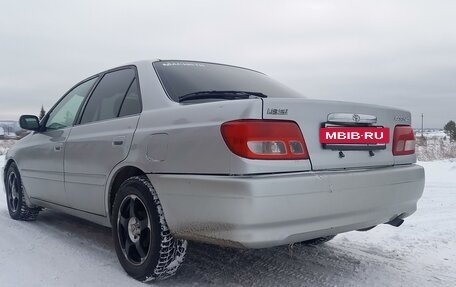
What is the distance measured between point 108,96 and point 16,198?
2247 millimetres

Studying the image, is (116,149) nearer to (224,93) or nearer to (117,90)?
(117,90)

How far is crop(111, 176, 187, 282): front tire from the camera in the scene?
8.86 ft

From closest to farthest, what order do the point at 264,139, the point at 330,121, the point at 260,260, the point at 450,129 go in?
1. the point at 264,139
2. the point at 330,121
3. the point at 260,260
4. the point at 450,129

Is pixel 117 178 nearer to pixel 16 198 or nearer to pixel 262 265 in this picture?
pixel 262 265

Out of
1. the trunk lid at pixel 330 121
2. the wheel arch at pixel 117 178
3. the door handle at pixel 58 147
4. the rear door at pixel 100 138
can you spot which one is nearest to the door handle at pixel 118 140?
→ the rear door at pixel 100 138

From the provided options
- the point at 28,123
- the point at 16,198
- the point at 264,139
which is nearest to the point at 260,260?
the point at 264,139

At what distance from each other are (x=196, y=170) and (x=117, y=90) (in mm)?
1466

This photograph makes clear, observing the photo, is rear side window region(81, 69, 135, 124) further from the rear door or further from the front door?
the front door

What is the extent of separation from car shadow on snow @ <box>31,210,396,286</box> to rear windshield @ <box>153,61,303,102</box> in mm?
1264

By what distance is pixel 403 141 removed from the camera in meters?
3.07

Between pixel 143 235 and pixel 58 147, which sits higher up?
pixel 58 147

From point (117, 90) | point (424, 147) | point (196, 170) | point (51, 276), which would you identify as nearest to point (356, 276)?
point (196, 170)

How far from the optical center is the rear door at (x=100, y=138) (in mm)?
3168

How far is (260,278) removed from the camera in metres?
2.97
